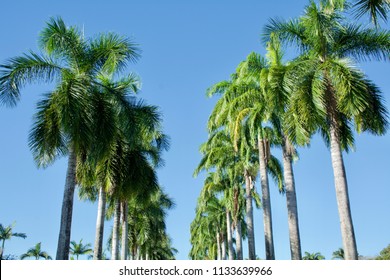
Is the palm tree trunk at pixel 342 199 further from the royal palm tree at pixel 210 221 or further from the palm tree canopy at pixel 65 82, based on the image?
the royal palm tree at pixel 210 221

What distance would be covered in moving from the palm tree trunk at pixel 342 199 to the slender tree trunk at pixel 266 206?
9.40 meters

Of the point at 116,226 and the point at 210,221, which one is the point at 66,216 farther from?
the point at 210,221

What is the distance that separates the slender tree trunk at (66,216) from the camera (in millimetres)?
15852

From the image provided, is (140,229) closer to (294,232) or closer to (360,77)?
(294,232)

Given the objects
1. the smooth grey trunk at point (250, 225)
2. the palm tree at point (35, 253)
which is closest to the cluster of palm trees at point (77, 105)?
the smooth grey trunk at point (250, 225)

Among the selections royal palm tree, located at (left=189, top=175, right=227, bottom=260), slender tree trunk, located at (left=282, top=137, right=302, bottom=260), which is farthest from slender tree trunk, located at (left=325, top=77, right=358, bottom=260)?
royal palm tree, located at (left=189, top=175, right=227, bottom=260)

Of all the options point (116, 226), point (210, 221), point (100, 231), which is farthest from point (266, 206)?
point (210, 221)

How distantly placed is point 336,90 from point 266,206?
1149cm

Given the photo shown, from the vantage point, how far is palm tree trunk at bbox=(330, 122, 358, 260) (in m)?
15.5

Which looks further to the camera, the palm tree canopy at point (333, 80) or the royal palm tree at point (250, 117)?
the royal palm tree at point (250, 117)

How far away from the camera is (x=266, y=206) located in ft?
87.8

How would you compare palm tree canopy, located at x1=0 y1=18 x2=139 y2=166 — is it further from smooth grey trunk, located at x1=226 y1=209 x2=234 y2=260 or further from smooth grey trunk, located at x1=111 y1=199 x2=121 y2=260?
smooth grey trunk, located at x1=226 y1=209 x2=234 y2=260

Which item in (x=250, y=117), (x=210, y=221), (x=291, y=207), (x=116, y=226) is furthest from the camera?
(x=210, y=221)
